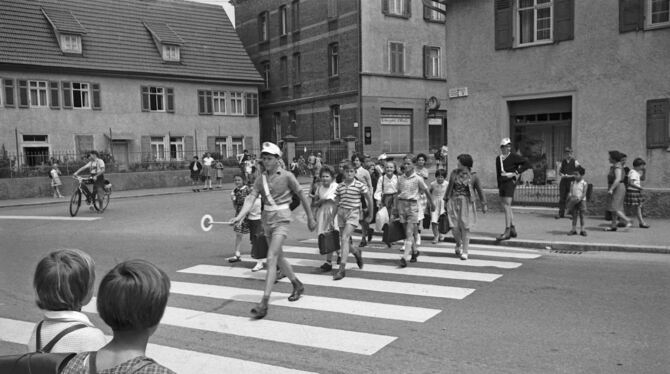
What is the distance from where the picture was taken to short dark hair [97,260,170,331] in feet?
6.62

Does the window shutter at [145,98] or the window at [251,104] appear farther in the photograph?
the window at [251,104]

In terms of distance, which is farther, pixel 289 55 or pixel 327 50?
pixel 289 55

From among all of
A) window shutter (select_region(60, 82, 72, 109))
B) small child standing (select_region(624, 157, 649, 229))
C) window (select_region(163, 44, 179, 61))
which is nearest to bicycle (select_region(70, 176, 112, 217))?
small child standing (select_region(624, 157, 649, 229))

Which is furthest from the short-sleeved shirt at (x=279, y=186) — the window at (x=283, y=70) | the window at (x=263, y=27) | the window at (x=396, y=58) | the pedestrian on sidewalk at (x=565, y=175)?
the window at (x=263, y=27)

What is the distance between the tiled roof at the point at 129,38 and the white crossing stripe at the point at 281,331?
97.5 feet

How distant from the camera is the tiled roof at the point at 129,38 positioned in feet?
106

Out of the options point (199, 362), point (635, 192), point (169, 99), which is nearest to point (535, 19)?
point (635, 192)

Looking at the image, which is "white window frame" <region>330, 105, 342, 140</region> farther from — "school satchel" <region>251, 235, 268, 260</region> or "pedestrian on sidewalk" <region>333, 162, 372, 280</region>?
"school satchel" <region>251, 235, 268, 260</region>

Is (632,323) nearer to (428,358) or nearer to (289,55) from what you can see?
(428,358)

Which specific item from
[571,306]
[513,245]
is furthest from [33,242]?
[571,306]

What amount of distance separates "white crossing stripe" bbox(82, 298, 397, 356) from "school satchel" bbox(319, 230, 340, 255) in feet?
6.76

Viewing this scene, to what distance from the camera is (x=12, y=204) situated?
2234 centimetres

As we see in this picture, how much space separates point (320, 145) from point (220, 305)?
99.5ft

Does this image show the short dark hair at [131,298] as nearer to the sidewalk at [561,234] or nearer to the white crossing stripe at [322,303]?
the white crossing stripe at [322,303]
